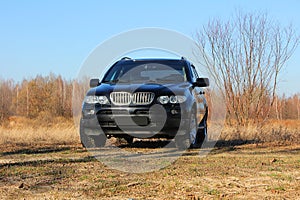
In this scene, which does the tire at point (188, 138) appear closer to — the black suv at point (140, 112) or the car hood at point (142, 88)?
the black suv at point (140, 112)

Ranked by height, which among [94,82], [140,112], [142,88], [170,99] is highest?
[94,82]

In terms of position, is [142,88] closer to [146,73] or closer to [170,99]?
[170,99]

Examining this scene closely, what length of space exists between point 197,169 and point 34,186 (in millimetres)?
1977

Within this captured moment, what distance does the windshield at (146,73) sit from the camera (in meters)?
7.68

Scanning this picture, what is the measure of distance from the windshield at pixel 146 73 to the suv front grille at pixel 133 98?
804 millimetres

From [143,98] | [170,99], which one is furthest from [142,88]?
[170,99]

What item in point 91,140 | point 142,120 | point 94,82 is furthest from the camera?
point 94,82

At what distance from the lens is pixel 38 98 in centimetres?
3678

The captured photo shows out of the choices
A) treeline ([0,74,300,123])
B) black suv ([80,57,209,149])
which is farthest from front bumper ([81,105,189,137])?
treeline ([0,74,300,123])

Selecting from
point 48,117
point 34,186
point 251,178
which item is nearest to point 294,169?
point 251,178

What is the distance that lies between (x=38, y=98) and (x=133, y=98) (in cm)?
3176

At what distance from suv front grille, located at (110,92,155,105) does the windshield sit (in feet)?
2.64

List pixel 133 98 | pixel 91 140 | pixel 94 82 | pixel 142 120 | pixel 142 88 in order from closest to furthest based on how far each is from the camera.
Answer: pixel 142 120
pixel 133 98
pixel 142 88
pixel 91 140
pixel 94 82

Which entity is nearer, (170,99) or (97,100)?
(170,99)
